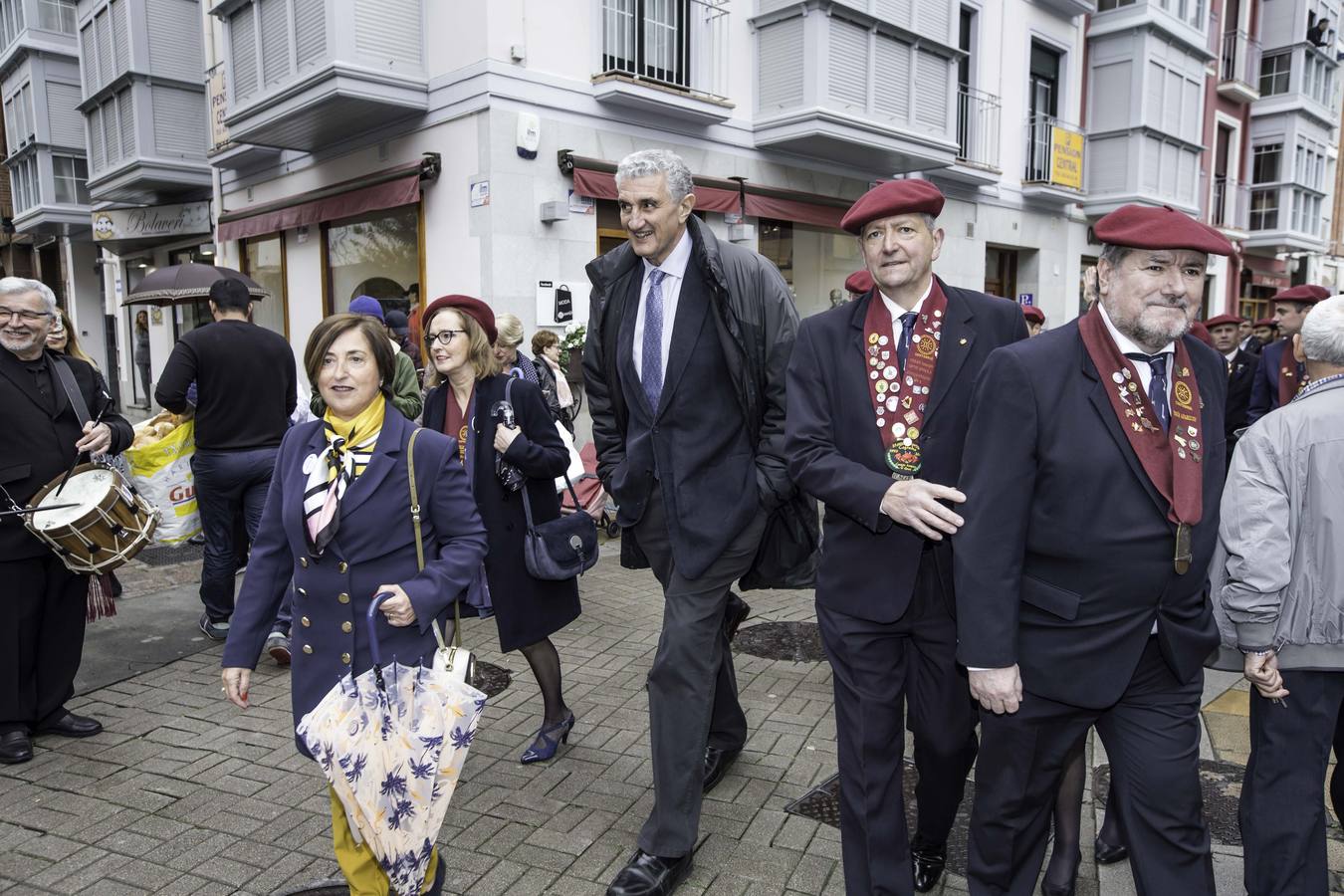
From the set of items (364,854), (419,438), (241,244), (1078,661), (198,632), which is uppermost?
(241,244)

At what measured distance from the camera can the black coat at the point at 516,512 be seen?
156 inches

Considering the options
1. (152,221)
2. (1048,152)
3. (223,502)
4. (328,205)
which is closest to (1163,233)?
(223,502)

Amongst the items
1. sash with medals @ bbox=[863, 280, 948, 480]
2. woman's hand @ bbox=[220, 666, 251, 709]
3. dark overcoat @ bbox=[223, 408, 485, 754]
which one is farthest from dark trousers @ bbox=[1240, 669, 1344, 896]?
woman's hand @ bbox=[220, 666, 251, 709]

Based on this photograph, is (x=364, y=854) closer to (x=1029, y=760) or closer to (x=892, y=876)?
(x=892, y=876)

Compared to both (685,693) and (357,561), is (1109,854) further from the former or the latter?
(357,561)

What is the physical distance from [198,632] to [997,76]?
52.3 ft

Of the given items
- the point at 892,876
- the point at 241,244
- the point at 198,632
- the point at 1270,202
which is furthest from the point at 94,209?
the point at 1270,202

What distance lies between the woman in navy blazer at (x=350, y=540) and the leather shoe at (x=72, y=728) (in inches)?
84.2

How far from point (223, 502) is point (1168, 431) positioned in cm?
518

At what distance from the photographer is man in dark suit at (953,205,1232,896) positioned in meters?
2.28

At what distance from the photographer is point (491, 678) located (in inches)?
199

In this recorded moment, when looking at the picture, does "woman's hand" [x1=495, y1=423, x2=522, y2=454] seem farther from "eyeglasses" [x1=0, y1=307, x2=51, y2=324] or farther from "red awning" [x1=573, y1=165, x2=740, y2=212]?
"red awning" [x1=573, y1=165, x2=740, y2=212]

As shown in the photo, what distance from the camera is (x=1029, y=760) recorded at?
2.45 m

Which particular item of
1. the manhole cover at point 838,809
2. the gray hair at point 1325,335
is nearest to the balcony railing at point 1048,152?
the gray hair at point 1325,335
